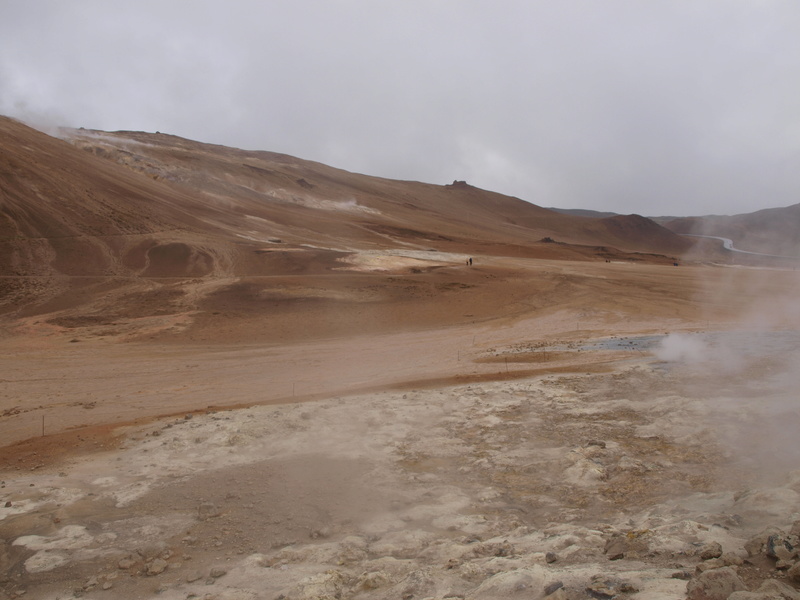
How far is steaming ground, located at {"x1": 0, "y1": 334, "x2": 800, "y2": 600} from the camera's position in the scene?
4047mm

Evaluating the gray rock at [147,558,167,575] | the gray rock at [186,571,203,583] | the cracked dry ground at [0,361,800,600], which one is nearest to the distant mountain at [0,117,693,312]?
the cracked dry ground at [0,361,800,600]

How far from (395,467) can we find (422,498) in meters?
0.89

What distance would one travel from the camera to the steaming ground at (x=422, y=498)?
4047 mm

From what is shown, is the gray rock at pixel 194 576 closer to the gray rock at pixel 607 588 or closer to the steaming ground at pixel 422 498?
the steaming ground at pixel 422 498

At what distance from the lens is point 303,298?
70.9ft

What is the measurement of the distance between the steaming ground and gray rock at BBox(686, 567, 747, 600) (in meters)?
0.10

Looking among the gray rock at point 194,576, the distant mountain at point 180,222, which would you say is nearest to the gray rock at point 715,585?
the gray rock at point 194,576

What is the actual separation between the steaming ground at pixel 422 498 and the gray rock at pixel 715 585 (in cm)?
10

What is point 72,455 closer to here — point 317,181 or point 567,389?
point 567,389

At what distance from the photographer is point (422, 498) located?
5.86 m

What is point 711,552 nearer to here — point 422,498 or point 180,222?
point 422,498

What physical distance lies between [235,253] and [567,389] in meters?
21.9

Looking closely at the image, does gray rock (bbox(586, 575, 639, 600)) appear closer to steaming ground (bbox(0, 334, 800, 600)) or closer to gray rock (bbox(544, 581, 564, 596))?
steaming ground (bbox(0, 334, 800, 600))

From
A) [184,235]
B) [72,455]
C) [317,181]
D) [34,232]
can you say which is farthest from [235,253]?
[317,181]
